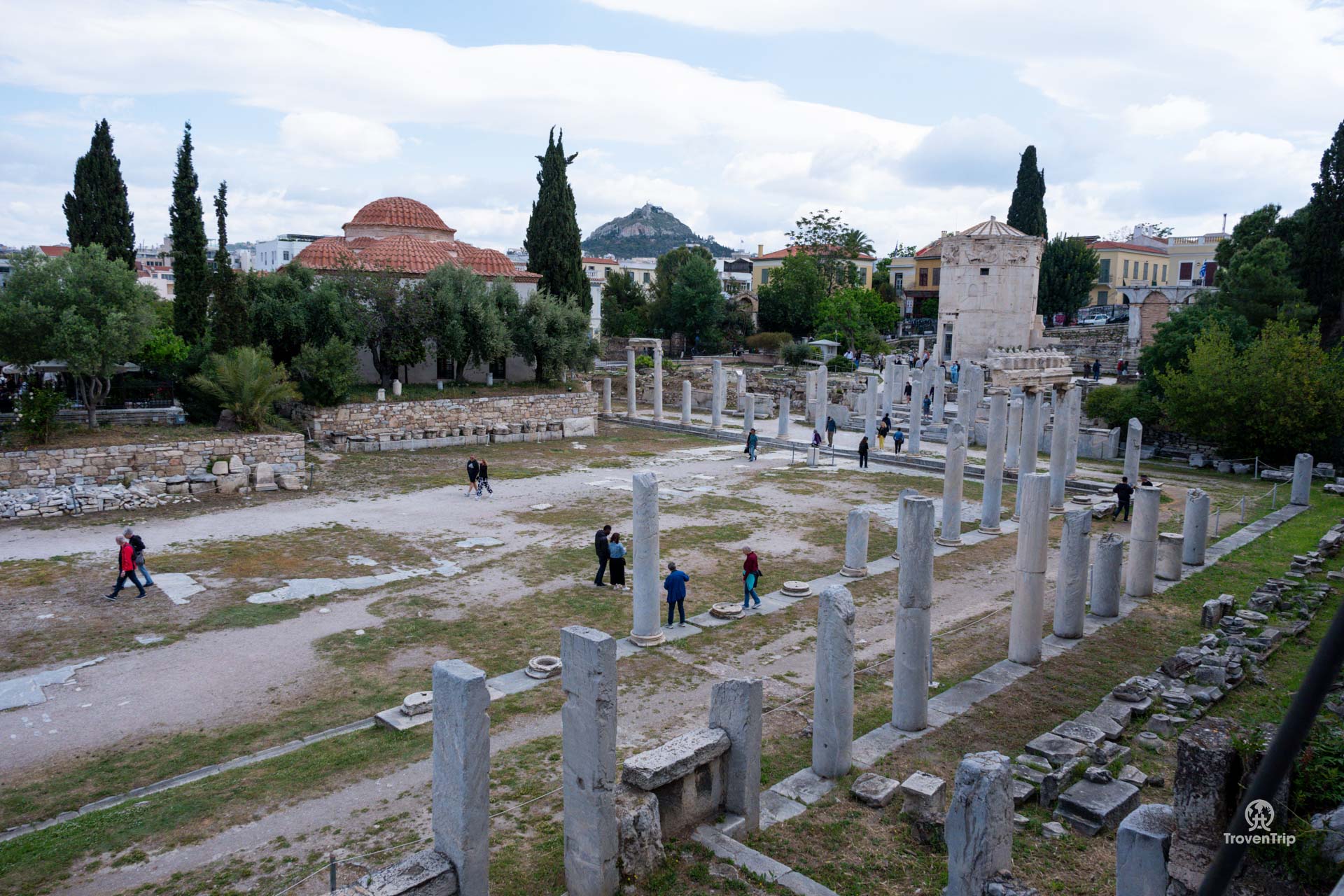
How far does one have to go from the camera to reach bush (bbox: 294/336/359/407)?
1067 inches

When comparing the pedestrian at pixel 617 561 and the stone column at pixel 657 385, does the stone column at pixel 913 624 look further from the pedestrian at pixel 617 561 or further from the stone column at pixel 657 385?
the stone column at pixel 657 385

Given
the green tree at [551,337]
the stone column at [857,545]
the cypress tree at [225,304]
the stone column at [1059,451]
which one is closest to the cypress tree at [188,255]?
the cypress tree at [225,304]

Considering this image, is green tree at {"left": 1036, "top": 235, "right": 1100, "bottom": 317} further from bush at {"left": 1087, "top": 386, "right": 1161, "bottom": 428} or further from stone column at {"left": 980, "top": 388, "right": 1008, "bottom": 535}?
stone column at {"left": 980, "top": 388, "right": 1008, "bottom": 535}

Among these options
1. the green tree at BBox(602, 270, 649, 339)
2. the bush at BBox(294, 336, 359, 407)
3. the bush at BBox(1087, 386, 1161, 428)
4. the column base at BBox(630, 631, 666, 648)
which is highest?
the green tree at BBox(602, 270, 649, 339)

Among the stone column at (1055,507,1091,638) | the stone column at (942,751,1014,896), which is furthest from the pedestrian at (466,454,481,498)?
the stone column at (942,751,1014,896)

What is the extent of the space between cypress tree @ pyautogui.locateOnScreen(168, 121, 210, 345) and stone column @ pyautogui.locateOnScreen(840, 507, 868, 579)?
21.3m

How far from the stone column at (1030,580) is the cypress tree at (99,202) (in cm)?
2797

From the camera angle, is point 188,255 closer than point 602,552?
No

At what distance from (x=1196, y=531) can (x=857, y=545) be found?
21.1ft

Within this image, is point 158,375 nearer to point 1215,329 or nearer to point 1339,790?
point 1339,790

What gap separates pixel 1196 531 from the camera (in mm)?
16219

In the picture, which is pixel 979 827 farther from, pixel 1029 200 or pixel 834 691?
pixel 1029 200

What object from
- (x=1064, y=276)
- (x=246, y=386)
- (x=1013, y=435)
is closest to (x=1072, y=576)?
(x=1013, y=435)

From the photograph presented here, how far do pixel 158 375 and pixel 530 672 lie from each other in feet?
69.2
